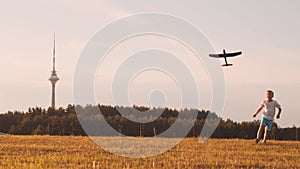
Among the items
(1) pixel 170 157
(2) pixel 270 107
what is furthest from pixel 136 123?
(1) pixel 170 157

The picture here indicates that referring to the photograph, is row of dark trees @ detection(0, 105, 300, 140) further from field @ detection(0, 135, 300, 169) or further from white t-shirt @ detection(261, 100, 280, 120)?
field @ detection(0, 135, 300, 169)

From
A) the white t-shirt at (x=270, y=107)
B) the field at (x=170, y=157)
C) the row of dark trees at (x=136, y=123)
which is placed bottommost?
the field at (x=170, y=157)

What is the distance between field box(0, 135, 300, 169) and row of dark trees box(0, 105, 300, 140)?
13.3m

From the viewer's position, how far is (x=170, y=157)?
14.2 meters

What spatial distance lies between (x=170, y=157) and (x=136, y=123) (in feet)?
62.3

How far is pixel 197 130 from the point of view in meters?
33.1

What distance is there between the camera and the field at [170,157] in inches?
503

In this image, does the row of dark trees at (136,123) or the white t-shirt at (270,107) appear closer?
the white t-shirt at (270,107)

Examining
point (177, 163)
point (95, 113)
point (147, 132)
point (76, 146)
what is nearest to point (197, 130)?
point (147, 132)

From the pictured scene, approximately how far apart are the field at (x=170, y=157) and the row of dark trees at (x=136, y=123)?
13.3m

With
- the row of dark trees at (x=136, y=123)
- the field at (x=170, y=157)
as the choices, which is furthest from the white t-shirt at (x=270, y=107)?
the row of dark trees at (x=136, y=123)

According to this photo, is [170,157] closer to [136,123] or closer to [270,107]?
[270,107]

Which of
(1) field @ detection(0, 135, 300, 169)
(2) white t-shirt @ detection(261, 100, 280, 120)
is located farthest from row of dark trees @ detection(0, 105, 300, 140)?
(1) field @ detection(0, 135, 300, 169)

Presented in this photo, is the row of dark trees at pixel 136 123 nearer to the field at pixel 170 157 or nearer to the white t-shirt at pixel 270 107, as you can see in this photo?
the white t-shirt at pixel 270 107
